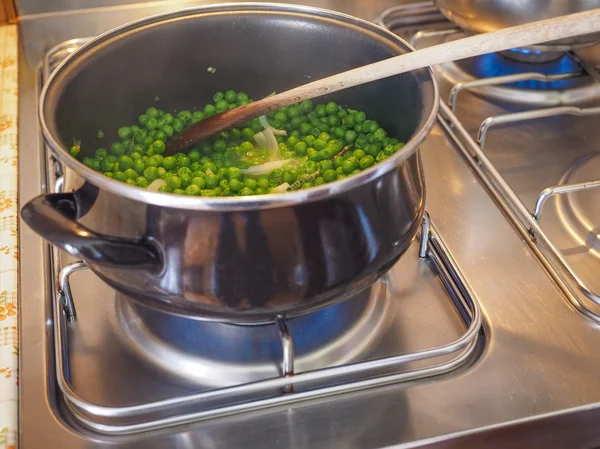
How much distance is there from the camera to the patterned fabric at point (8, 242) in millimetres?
628

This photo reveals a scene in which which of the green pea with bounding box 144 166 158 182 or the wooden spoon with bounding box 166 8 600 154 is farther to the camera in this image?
the green pea with bounding box 144 166 158 182

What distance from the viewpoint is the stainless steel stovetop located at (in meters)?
0.62

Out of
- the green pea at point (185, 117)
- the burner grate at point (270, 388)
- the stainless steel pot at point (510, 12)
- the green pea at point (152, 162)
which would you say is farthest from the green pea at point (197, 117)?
the stainless steel pot at point (510, 12)

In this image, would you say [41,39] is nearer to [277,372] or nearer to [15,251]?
[15,251]

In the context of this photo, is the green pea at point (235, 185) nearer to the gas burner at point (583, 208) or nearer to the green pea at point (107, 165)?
the green pea at point (107, 165)

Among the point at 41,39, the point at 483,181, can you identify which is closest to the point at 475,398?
the point at 483,181

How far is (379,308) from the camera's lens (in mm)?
738

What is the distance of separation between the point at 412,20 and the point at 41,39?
0.68 m

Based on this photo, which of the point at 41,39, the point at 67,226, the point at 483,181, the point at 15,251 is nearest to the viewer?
the point at 67,226

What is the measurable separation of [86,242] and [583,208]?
24.4 inches

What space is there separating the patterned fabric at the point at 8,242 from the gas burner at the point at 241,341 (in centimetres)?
11

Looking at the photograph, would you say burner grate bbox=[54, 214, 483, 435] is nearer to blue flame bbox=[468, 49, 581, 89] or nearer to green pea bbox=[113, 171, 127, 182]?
green pea bbox=[113, 171, 127, 182]

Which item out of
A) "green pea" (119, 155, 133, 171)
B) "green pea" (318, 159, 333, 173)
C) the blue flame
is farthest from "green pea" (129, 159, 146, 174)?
the blue flame

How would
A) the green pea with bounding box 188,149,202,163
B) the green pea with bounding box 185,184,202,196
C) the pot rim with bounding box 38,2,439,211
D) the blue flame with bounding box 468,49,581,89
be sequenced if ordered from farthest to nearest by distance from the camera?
the blue flame with bounding box 468,49,581,89, the green pea with bounding box 188,149,202,163, the green pea with bounding box 185,184,202,196, the pot rim with bounding box 38,2,439,211
